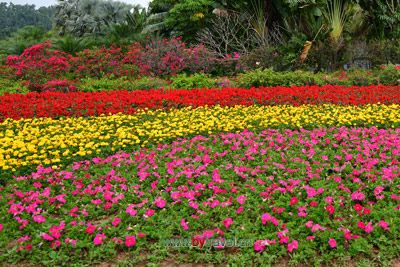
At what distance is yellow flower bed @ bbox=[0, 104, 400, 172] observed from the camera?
5.81 m

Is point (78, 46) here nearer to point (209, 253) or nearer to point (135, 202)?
point (135, 202)

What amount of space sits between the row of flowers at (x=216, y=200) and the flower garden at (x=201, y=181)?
1cm

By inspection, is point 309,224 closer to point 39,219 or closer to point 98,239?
point 98,239

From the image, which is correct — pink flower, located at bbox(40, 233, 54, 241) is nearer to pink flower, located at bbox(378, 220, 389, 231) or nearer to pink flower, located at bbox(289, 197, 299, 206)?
pink flower, located at bbox(289, 197, 299, 206)

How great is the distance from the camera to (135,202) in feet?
14.5

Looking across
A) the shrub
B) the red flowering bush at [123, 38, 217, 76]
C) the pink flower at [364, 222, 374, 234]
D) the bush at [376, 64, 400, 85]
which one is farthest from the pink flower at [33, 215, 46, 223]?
the red flowering bush at [123, 38, 217, 76]

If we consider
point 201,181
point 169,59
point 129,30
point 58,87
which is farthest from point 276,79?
point 129,30

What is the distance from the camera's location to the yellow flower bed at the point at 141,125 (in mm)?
5812

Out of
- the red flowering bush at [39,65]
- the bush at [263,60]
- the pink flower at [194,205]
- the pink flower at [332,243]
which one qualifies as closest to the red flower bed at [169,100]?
the red flowering bush at [39,65]

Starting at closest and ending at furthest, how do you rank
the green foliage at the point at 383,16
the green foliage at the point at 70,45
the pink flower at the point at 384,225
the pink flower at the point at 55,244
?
the pink flower at the point at 55,244
the pink flower at the point at 384,225
the green foliage at the point at 383,16
the green foliage at the point at 70,45

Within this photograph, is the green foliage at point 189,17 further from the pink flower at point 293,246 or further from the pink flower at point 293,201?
the pink flower at point 293,246

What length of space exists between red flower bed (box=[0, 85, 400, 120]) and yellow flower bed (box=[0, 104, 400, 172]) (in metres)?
0.44

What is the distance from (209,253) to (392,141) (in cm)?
389

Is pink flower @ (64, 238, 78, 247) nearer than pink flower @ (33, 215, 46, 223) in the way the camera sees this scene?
Yes
